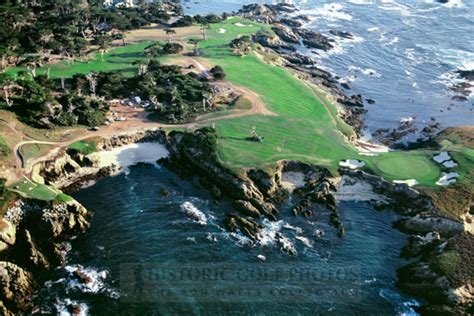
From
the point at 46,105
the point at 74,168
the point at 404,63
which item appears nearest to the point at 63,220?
the point at 74,168

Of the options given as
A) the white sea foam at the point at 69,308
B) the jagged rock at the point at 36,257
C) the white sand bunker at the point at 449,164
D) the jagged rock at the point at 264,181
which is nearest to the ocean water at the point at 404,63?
the white sand bunker at the point at 449,164

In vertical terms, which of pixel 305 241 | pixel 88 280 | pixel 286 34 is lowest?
pixel 88 280

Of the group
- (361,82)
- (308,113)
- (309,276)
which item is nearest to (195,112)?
(308,113)

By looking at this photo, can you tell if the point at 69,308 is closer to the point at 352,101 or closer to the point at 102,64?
the point at 102,64

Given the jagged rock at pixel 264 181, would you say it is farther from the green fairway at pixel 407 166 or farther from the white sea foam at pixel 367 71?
the white sea foam at pixel 367 71

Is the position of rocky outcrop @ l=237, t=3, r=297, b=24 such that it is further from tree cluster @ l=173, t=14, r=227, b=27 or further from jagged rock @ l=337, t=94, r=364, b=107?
jagged rock @ l=337, t=94, r=364, b=107

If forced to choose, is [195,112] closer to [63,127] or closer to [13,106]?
[63,127]
